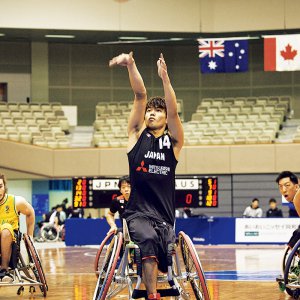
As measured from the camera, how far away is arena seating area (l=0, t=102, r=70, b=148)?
100ft

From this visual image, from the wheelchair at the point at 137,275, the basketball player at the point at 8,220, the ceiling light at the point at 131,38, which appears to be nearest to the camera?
the wheelchair at the point at 137,275

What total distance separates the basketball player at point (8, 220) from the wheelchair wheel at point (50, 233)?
17407 mm

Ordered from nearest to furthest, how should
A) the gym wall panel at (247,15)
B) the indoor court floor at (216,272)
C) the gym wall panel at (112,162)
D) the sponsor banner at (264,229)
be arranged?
the indoor court floor at (216,272)
the sponsor banner at (264,229)
the gym wall panel at (112,162)
the gym wall panel at (247,15)

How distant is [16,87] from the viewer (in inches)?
1380

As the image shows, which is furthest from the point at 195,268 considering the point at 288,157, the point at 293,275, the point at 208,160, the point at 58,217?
the point at 208,160

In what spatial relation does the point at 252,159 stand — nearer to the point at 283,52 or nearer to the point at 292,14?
the point at 283,52

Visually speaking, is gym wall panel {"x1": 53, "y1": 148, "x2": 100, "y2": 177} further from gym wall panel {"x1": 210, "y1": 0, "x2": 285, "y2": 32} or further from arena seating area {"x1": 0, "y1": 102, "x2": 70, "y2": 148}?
gym wall panel {"x1": 210, "y1": 0, "x2": 285, "y2": 32}

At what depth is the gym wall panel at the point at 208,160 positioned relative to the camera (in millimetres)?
29797

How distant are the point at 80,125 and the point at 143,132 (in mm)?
28310

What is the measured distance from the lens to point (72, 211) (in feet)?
90.1

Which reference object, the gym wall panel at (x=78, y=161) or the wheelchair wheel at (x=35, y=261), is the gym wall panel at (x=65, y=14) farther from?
the wheelchair wheel at (x=35, y=261)

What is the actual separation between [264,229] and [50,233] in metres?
7.32

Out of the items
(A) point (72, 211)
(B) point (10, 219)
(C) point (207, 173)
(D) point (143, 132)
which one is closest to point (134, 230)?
(D) point (143, 132)

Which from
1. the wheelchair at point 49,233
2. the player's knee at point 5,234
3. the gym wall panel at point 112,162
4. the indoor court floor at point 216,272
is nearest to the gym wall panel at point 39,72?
the gym wall panel at point 112,162
